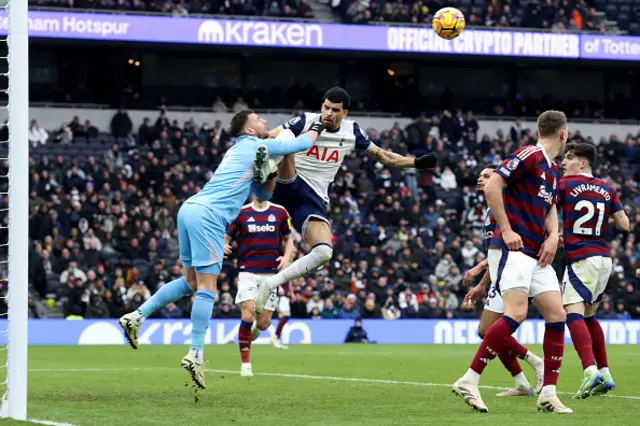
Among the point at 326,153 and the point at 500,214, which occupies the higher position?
the point at 326,153

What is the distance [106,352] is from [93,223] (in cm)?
792

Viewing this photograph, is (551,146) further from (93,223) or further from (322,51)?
(322,51)

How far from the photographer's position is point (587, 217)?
35.5ft

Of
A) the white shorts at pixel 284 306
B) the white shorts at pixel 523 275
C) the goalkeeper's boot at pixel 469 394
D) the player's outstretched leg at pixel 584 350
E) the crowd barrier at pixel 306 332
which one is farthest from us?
the crowd barrier at pixel 306 332

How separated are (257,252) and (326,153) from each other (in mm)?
4731

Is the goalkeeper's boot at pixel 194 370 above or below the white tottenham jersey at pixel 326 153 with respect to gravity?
below

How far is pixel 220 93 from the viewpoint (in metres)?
36.9

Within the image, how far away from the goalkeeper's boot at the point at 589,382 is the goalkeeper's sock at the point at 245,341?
4.87 meters

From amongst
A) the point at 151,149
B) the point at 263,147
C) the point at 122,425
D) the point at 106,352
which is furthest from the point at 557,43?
the point at 122,425

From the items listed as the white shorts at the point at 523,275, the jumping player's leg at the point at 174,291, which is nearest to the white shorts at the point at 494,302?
the white shorts at the point at 523,275

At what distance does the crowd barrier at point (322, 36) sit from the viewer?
1238 inches

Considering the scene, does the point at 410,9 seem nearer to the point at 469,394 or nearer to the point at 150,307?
the point at 150,307

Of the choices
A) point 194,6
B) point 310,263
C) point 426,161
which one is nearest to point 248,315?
point 310,263

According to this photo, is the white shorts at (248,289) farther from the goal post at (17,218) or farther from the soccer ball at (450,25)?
the soccer ball at (450,25)
